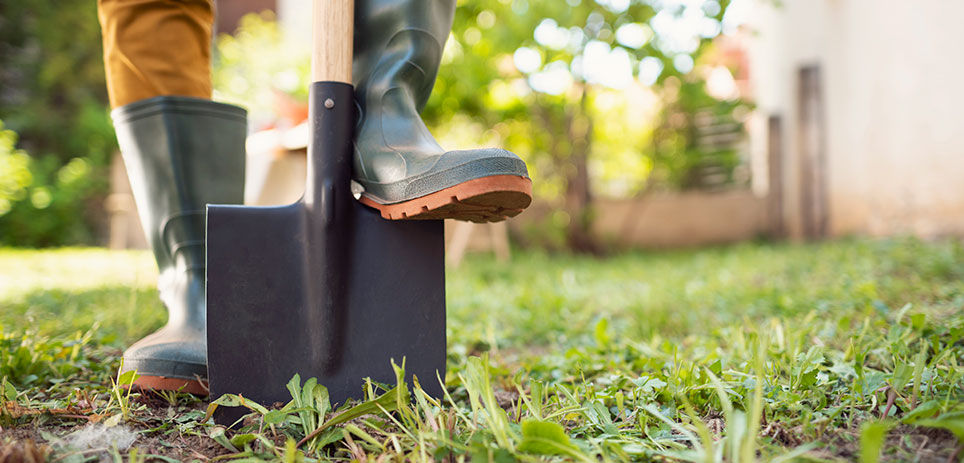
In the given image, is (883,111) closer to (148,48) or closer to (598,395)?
(598,395)

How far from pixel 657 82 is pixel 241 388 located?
442 cm

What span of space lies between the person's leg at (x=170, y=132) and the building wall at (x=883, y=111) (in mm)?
3589

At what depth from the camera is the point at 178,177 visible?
1.07 metres

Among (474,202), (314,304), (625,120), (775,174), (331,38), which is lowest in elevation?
(314,304)

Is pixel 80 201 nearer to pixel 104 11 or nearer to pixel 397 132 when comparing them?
pixel 104 11

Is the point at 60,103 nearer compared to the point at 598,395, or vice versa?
the point at 598,395

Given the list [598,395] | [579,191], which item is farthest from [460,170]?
[579,191]

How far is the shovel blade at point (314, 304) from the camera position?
892 millimetres

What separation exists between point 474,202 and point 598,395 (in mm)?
341

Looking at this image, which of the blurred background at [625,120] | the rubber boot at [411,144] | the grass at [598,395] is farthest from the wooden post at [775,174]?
the rubber boot at [411,144]

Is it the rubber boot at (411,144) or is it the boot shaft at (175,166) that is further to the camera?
the boot shaft at (175,166)

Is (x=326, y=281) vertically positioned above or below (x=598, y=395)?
above

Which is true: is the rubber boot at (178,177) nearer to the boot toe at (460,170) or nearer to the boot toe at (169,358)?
the boot toe at (169,358)

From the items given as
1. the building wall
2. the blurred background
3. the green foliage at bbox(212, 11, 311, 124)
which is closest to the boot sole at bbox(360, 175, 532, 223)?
the blurred background
